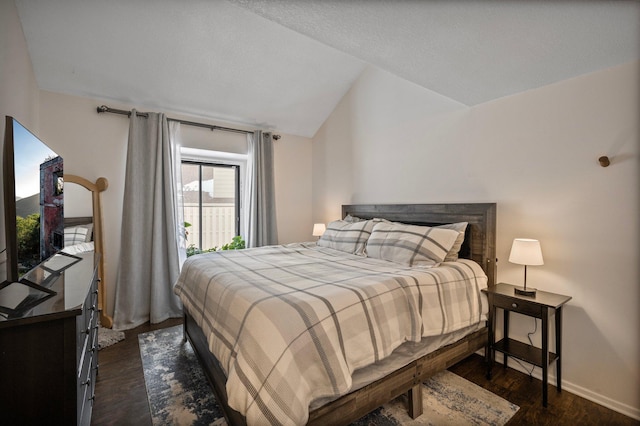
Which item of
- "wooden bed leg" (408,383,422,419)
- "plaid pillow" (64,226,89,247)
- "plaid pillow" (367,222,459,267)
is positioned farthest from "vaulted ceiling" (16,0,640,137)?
"wooden bed leg" (408,383,422,419)

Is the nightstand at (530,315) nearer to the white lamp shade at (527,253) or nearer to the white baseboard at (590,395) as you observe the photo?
the white baseboard at (590,395)

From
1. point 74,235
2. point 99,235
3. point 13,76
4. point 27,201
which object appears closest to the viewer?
point 27,201

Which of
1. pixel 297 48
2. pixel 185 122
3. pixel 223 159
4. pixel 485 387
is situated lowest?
pixel 485 387

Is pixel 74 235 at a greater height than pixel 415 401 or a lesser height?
greater

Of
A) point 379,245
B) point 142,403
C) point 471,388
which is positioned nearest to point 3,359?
point 142,403

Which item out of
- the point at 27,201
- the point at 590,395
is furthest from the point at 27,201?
the point at 590,395

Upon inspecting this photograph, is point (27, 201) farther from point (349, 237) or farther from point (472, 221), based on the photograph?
point (472, 221)

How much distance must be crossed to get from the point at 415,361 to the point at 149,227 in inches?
117

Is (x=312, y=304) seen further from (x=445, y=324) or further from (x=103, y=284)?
(x=103, y=284)

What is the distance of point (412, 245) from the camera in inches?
92.6

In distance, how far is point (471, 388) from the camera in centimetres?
202

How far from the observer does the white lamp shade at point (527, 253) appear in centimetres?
200

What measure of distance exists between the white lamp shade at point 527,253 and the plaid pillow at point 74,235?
3624 mm

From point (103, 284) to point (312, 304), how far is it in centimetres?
278
